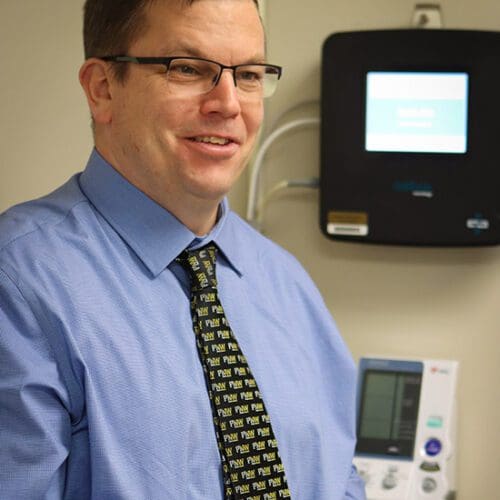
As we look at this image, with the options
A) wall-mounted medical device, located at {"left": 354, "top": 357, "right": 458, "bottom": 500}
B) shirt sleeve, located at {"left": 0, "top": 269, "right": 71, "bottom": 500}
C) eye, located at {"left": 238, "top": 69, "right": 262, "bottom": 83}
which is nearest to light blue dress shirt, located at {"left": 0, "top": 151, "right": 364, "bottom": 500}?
shirt sleeve, located at {"left": 0, "top": 269, "right": 71, "bottom": 500}

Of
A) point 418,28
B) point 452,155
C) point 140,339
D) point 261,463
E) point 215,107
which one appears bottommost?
point 261,463

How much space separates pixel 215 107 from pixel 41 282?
0.35m

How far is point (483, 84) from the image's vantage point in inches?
77.7

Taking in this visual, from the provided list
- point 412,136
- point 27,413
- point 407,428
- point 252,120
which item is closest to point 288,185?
point 412,136

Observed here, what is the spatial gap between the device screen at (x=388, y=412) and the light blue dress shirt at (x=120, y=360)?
0.47 m

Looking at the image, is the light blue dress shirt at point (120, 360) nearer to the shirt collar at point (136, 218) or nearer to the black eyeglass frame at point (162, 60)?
the shirt collar at point (136, 218)

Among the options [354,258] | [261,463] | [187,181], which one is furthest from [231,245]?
[354,258]

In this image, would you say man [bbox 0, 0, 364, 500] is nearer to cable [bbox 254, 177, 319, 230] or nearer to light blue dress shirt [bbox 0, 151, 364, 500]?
light blue dress shirt [bbox 0, 151, 364, 500]

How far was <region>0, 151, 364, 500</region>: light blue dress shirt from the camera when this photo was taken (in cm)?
118

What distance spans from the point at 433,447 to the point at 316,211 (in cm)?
60

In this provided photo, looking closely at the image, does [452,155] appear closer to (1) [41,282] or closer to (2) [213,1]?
(2) [213,1]

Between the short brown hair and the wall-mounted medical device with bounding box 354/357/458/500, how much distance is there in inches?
40.5

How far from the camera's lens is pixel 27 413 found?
→ 116cm

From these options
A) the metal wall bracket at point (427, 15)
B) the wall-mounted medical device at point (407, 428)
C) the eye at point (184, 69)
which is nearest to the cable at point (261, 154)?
the metal wall bracket at point (427, 15)
